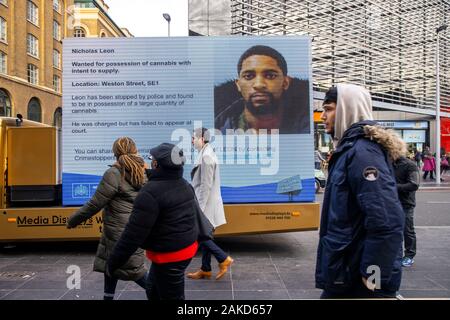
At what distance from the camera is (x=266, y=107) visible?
6.16 m

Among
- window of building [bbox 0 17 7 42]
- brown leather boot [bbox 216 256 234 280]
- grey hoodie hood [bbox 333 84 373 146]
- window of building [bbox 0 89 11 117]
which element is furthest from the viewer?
window of building [bbox 0 17 7 42]

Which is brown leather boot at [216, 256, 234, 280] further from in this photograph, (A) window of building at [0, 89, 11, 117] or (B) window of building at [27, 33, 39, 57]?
(B) window of building at [27, 33, 39, 57]

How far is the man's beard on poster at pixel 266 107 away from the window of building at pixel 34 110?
120 ft

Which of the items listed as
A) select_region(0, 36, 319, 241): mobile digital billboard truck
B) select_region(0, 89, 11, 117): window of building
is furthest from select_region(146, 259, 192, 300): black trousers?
select_region(0, 89, 11, 117): window of building

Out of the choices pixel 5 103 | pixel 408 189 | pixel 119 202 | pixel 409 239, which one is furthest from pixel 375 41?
pixel 119 202

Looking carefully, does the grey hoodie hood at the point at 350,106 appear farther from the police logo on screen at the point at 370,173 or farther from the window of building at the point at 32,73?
the window of building at the point at 32,73

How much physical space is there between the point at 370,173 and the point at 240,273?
12.2 feet

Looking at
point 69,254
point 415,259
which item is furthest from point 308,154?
point 69,254

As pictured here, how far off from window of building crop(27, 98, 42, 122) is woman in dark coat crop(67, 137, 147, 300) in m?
38.0

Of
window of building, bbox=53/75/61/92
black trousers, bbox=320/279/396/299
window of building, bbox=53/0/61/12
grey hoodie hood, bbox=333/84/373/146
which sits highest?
window of building, bbox=53/0/61/12

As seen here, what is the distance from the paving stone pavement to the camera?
184 inches

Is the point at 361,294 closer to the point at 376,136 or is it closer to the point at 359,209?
the point at 359,209

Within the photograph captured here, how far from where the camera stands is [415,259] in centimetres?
621

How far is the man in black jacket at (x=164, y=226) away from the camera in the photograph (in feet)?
9.32
